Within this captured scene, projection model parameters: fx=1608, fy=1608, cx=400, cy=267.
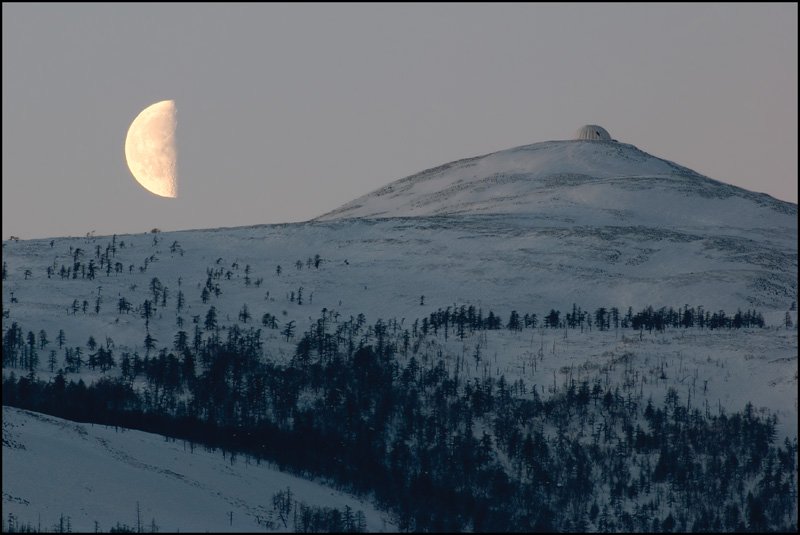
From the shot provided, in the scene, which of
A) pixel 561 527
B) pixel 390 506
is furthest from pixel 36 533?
pixel 561 527

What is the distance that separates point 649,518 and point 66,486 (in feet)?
225

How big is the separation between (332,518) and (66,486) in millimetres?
28381

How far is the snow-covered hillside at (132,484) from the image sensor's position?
159m

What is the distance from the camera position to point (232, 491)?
177250 millimetres

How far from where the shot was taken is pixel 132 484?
561 feet

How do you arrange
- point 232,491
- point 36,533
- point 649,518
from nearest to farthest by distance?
point 36,533 → point 232,491 → point 649,518

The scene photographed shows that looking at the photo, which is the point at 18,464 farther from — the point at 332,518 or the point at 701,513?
the point at 701,513

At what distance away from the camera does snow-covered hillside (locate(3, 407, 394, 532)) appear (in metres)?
159

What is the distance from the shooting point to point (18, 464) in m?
171

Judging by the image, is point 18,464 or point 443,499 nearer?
point 18,464

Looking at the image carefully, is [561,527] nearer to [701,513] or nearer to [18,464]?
[701,513]

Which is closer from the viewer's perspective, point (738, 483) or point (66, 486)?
point (66, 486)

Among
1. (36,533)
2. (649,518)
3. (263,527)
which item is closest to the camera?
(36,533)

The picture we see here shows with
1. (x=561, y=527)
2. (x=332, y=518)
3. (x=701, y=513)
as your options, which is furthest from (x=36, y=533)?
(x=701, y=513)
